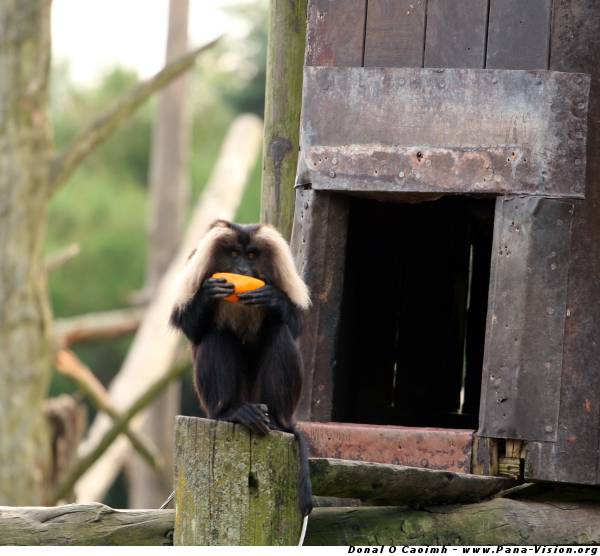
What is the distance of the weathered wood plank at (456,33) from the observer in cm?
665

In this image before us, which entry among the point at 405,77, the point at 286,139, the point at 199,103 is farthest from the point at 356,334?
the point at 199,103

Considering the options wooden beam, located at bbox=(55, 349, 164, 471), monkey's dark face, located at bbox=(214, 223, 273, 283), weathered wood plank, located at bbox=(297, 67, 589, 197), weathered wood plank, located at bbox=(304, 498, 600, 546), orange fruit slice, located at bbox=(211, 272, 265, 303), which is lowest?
wooden beam, located at bbox=(55, 349, 164, 471)

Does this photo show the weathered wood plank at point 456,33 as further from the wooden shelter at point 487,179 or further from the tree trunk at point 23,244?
the tree trunk at point 23,244

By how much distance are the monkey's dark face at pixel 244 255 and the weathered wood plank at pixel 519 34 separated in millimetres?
1662

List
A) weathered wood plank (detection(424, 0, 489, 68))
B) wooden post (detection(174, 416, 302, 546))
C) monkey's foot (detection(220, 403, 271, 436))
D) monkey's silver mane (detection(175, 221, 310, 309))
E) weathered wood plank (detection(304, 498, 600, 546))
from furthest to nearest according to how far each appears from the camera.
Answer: weathered wood plank (detection(424, 0, 489, 68)), monkey's silver mane (detection(175, 221, 310, 309)), weathered wood plank (detection(304, 498, 600, 546)), monkey's foot (detection(220, 403, 271, 436)), wooden post (detection(174, 416, 302, 546))

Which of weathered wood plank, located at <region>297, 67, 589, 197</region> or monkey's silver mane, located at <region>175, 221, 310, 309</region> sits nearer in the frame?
monkey's silver mane, located at <region>175, 221, 310, 309</region>

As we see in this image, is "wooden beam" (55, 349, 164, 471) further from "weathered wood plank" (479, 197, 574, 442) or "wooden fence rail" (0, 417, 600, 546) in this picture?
"wooden fence rail" (0, 417, 600, 546)

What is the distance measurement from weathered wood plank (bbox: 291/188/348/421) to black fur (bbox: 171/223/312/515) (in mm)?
862

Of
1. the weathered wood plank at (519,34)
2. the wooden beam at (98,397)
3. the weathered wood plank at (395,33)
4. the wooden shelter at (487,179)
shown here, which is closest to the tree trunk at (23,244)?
the wooden beam at (98,397)

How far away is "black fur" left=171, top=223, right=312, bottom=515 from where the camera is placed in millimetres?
5625

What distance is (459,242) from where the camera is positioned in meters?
9.04

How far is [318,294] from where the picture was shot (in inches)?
268

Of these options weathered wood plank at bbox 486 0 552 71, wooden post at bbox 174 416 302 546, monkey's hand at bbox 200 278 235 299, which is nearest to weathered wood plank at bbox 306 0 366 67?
weathered wood plank at bbox 486 0 552 71

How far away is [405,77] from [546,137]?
83 cm
